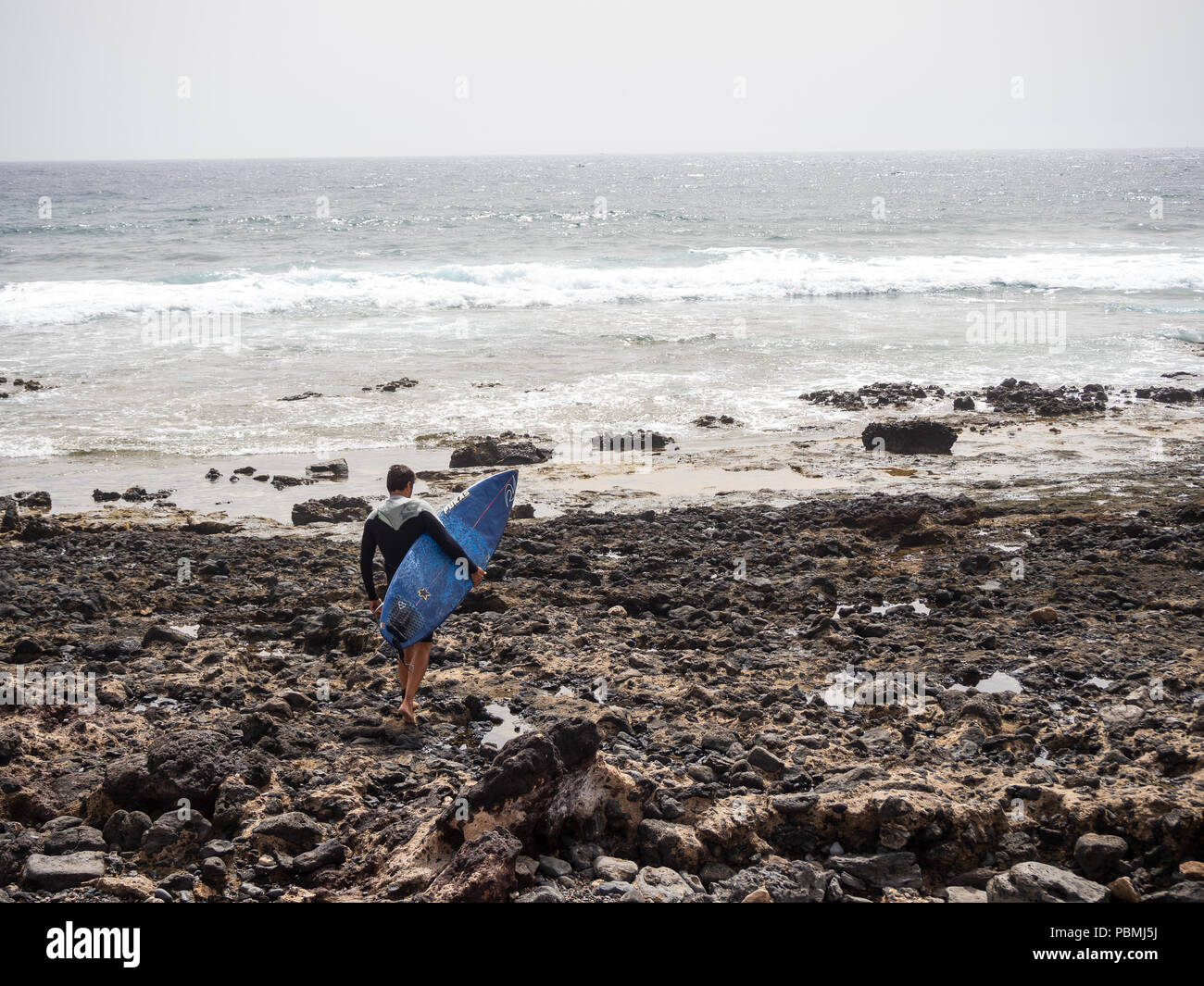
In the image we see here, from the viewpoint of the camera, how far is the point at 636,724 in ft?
20.2

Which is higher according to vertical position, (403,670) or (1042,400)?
(1042,400)

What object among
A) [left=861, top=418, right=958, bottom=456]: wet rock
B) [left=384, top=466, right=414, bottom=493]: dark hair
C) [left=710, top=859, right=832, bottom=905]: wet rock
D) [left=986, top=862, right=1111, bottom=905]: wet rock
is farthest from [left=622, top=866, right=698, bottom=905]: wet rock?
[left=861, top=418, right=958, bottom=456]: wet rock

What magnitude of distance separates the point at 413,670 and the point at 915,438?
10122 millimetres

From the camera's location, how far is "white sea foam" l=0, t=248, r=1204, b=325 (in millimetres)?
31312

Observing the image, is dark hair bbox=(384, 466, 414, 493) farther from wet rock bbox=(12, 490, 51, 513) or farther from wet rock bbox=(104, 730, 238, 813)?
wet rock bbox=(12, 490, 51, 513)

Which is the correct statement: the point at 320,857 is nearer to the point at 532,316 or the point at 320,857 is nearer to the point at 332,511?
the point at 332,511

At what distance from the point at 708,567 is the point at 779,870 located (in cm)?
501

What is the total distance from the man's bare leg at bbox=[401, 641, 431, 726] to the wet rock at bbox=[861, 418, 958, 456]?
32.2 ft

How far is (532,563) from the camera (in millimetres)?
9508

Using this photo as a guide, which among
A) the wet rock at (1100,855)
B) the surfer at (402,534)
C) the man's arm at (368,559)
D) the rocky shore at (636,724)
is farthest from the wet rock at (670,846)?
the man's arm at (368,559)

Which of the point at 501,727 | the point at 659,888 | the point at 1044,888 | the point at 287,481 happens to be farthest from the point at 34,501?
the point at 1044,888

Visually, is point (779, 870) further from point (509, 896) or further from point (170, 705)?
point (170, 705)

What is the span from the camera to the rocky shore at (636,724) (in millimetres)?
4621

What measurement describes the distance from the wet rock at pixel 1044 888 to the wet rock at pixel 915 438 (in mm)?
10529
